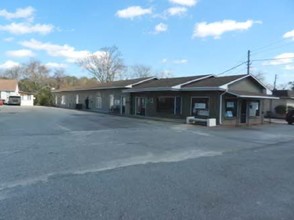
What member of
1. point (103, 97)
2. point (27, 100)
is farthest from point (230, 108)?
point (27, 100)

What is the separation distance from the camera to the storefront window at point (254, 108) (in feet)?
92.7

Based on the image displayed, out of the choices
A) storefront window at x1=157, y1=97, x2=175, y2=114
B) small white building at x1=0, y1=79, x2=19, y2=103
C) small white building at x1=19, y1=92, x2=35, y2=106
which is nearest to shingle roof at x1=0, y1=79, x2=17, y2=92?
small white building at x1=0, y1=79, x2=19, y2=103

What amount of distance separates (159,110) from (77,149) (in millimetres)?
19959

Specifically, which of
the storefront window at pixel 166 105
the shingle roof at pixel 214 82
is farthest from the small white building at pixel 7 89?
the shingle roof at pixel 214 82

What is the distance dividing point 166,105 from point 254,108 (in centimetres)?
748

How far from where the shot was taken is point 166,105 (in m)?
30.0

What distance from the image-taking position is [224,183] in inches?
279

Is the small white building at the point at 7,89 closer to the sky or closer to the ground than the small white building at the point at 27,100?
closer to the sky

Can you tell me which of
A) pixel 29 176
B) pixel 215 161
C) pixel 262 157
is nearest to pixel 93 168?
pixel 29 176

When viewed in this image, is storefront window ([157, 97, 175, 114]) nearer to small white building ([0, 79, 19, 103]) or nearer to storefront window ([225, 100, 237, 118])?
storefront window ([225, 100, 237, 118])

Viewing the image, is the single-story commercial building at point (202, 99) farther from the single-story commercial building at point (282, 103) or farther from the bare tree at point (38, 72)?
the bare tree at point (38, 72)

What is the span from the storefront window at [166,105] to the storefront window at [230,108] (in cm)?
494

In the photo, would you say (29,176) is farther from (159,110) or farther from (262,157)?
(159,110)

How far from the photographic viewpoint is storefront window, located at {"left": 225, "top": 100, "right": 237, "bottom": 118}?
2617cm
